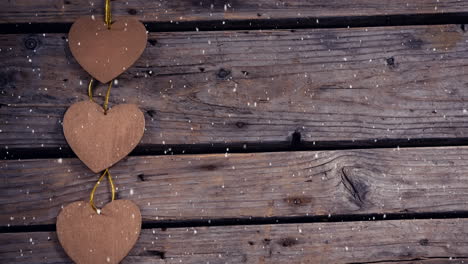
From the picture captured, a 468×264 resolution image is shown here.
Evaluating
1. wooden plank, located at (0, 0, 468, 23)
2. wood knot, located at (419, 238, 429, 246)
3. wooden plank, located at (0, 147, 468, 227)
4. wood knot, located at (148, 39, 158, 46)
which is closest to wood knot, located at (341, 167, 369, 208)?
wooden plank, located at (0, 147, 468, 227)

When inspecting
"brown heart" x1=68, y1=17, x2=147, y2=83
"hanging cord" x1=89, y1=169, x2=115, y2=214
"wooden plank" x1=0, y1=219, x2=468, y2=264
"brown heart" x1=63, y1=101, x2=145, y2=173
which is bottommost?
"wooden plank" x1=0, y1=219, x2=468, y2=264

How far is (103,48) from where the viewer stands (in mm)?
981

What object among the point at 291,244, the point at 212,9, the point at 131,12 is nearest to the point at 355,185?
the point at 291,244

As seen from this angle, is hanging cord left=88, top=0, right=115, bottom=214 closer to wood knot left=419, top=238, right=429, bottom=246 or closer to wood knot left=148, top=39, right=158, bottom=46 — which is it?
wood knot left=148, top=39, right=158, bottom=46

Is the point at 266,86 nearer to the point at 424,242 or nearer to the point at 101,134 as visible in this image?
the point at 101,134

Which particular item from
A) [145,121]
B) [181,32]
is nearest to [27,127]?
[145,121]

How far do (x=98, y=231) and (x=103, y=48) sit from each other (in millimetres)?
→ 323

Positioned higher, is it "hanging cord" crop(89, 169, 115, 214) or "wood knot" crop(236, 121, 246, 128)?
"wood knot" crop(236, 121, 246, 128)

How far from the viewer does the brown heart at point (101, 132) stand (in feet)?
3.21

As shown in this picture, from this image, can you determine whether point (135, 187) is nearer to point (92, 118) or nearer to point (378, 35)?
point (92, 118)

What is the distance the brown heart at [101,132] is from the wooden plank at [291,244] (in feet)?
0.51

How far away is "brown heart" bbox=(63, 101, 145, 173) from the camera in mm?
978

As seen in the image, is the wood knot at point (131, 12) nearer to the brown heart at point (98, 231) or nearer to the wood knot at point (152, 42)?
the wood knot at point (152, 42)

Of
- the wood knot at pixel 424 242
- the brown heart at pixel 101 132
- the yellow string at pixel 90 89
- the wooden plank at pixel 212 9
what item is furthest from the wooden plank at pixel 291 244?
the wooden plank at pixel 212 9
